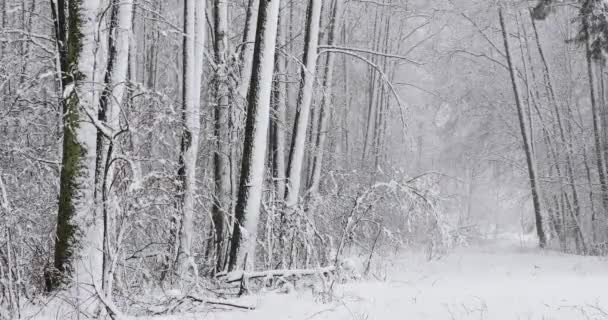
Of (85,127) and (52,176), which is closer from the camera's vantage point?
(85,127)

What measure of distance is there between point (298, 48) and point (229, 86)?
919 centimetres

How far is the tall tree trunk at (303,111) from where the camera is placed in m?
7.65

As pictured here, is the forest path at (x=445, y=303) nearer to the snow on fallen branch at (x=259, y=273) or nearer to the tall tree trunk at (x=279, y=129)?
the snow on fallen branch at (x=259, y=273)

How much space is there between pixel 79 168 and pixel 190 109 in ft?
8.76

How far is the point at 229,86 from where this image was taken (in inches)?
291

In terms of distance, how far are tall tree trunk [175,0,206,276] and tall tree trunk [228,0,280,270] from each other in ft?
2.38

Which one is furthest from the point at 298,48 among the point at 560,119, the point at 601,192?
the point at 601,192

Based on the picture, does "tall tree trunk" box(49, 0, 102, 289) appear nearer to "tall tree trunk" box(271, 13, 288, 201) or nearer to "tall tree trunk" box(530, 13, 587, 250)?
"tall tree trunk" box(271, 13, 288, 201)

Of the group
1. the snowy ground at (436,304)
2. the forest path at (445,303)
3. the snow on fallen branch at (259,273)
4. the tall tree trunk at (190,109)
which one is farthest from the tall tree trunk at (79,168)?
the tall tree trunk at (190,109)

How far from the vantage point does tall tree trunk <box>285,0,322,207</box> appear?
25.1 ft

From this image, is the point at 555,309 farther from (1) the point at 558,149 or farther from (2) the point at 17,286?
(1) the point at 558,149

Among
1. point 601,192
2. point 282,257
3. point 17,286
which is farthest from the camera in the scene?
point 601,192

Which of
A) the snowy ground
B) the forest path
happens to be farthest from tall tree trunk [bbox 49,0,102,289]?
the forest path

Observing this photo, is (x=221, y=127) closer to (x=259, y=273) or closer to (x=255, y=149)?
(x=255, y=149)
